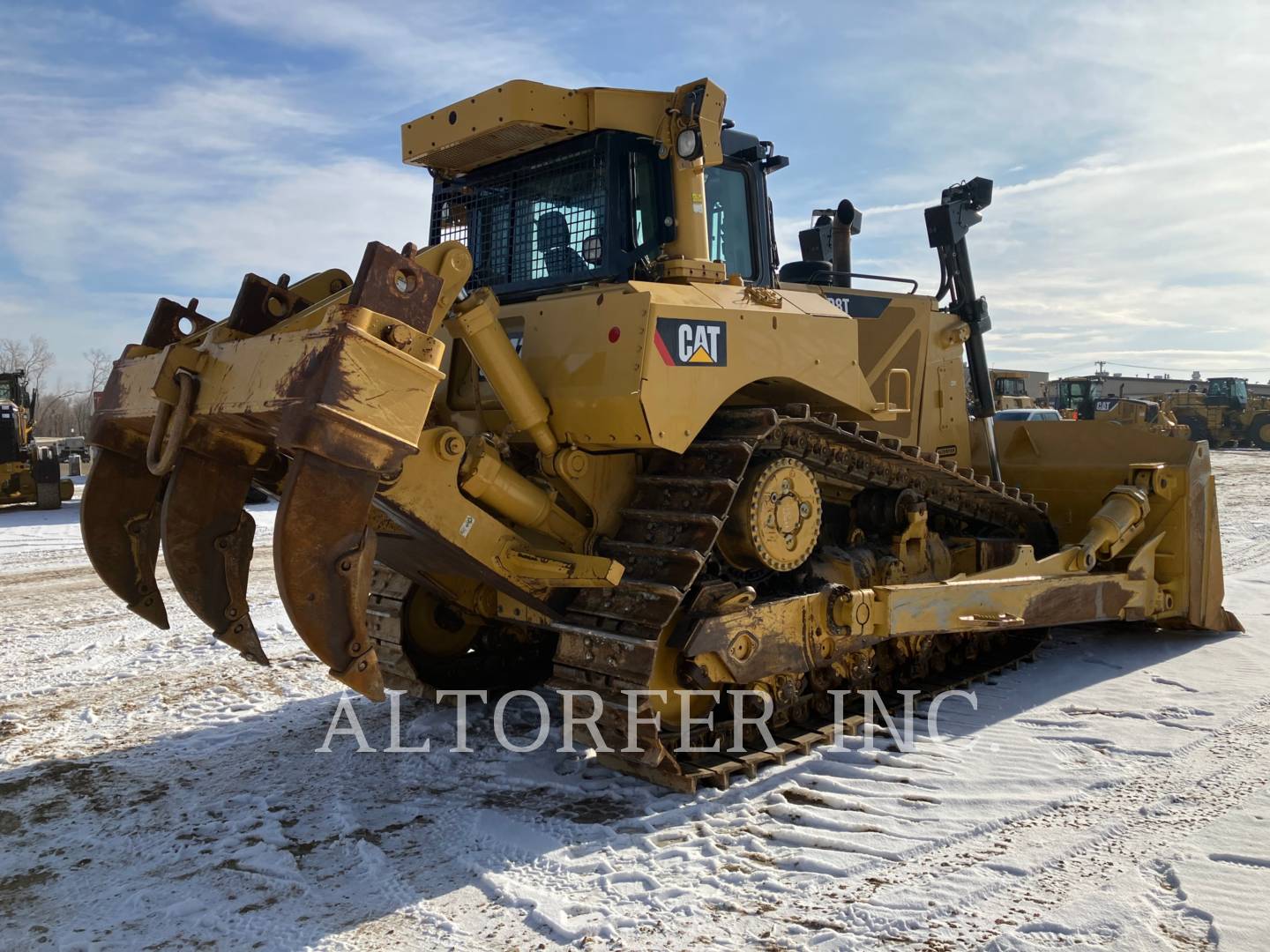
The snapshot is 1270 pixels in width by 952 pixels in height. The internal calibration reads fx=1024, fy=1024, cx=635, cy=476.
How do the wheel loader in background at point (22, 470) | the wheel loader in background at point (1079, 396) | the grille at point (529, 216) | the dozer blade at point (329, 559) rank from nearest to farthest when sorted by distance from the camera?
the dozer blade at point (329, 559) → the grille at point (529, 216) → the wheel loader in background at point (22, 470) → the wheel loader in background at point (1079, 396)

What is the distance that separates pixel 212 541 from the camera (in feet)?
15.4

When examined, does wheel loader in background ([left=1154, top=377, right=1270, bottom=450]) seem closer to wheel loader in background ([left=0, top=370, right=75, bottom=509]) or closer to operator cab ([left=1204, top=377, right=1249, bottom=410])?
operator cab ([left=1204, top=377, right=1249, bottom=410])

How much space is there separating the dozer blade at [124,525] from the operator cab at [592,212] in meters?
2.10

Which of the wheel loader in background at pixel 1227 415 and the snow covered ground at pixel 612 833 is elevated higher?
the wheel loader in background at pixel 1227 415

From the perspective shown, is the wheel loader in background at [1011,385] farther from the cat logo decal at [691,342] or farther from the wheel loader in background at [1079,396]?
the cat logo decal at [691,342]

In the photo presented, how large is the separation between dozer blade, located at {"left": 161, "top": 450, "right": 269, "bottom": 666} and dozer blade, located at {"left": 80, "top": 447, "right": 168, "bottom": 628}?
394 mm

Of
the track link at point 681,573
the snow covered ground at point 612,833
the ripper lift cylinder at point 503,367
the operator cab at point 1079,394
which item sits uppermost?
the operator cab at point 1079,394

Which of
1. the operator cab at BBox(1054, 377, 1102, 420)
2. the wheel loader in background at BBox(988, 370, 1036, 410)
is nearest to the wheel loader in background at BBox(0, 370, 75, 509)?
the wheel loader in background at BBox(988, 370, 1036, 410)

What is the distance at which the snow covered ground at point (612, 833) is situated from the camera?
11.8 feet

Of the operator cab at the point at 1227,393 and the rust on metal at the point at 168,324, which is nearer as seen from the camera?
the rust on metal at the point at 168,324

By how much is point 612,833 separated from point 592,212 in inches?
119

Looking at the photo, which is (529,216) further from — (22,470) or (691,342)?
(22,470)

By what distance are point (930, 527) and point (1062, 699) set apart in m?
1.37

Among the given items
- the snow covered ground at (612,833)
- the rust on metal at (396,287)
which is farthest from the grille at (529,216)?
the snow covered ground at (612,833)
